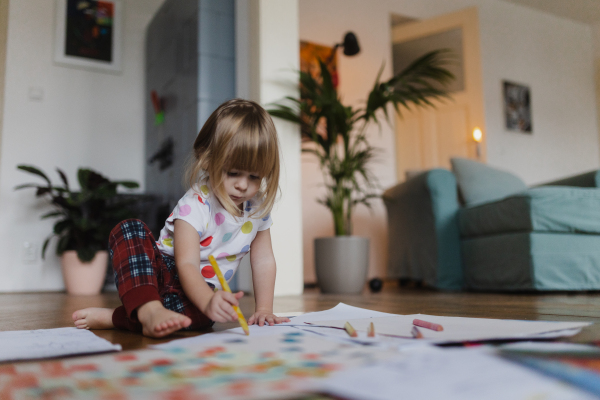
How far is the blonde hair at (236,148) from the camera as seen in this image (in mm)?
870

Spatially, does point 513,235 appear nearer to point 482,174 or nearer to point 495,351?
point 482,174

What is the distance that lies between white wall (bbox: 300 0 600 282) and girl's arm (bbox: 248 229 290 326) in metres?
2.27

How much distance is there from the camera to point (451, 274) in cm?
251

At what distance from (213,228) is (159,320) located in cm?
25

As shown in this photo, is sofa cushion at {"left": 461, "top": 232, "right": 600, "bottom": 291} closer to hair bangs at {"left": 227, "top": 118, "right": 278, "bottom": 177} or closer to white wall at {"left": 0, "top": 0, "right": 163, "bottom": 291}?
hair bangs at {"left": 227, "top": 118, "right": 278, "bottom": 177}

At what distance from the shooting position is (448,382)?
0.39 m

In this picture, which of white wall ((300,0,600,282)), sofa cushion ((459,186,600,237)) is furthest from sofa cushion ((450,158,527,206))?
white wall ((300,0,600,282))

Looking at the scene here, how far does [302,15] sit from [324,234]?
5.58 feet

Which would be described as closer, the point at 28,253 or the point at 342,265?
the point at 342,265

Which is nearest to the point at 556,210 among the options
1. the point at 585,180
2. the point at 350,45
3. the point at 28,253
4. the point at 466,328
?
the point at 585,180

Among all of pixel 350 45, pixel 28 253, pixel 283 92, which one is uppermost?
pixel 350 45

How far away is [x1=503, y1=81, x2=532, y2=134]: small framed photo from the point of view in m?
4.34

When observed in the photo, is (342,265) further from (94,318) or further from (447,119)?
(447,119)

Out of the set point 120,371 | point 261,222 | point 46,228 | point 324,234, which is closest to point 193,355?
point 120,371
